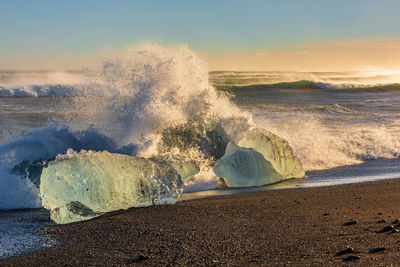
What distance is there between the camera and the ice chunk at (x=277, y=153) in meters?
6.73

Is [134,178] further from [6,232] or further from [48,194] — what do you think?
[6,232]

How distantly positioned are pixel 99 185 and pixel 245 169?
2334mm

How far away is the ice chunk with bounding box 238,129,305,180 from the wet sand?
1.50 meters

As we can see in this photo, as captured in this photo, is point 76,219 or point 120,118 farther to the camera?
point 120,118

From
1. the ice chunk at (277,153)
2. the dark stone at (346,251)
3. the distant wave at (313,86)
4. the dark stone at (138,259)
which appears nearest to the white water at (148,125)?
the ice chunk at (277,153)

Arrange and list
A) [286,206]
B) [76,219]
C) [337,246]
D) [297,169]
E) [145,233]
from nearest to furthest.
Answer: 1. [337,246]
2. [145,233]
3. [76,219]
4. [286,206]
5. [297,169]

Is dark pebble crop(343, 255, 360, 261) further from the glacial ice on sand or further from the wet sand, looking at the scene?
the glacial ice on sand

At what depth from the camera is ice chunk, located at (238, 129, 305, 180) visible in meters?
6.73

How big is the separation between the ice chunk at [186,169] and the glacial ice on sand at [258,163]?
1.20ft

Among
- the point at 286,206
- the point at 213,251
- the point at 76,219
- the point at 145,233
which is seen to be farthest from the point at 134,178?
the point at 213,251

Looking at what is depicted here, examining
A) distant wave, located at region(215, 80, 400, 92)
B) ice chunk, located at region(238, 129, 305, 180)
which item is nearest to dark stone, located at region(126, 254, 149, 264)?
ice chunk, located at region(238, 129, 305, 180)

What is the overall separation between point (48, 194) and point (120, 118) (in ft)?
9.41

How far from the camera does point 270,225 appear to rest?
12.9 feet

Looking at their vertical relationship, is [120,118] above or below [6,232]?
above
